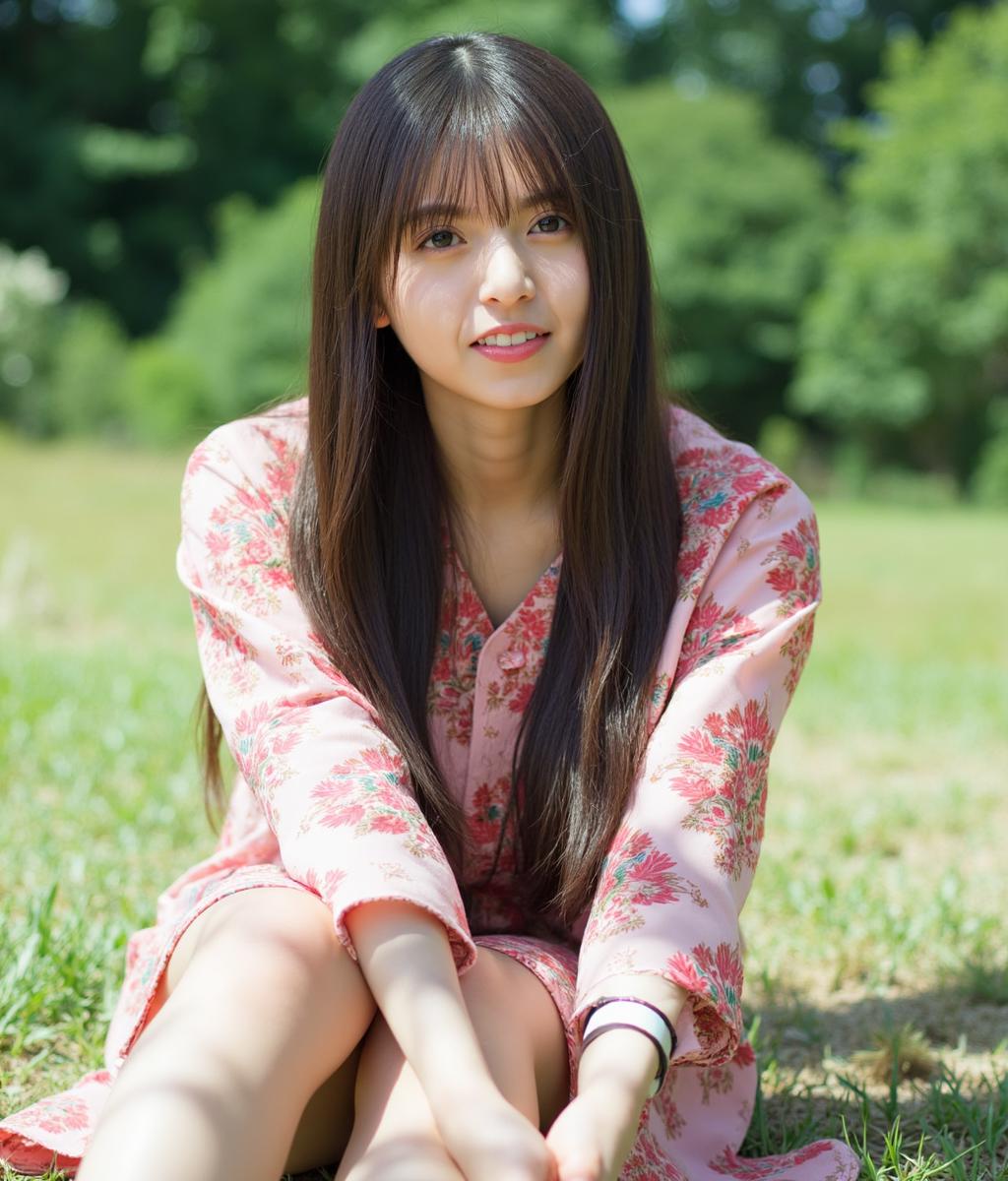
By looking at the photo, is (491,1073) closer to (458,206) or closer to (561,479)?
(561,479)

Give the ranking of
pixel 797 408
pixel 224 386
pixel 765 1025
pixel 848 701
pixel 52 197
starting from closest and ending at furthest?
pixel 765 1025, pixel 848 701, pixel 224 386, pixel 797 408, pixel 52 197

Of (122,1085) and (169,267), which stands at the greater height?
(122,1085)

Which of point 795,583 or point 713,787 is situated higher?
point 795,583

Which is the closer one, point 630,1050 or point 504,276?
point 630,1050

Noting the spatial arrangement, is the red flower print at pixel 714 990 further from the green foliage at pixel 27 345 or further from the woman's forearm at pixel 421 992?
the green foliage at pixel 27 345

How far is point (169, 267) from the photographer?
30.2 m

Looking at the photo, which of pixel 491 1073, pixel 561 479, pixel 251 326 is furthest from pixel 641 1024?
pixel 251 326

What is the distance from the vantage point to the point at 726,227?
83.4 feet

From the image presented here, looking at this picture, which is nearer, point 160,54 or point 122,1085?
point 122,1085

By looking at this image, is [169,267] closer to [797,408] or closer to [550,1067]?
[797,408]

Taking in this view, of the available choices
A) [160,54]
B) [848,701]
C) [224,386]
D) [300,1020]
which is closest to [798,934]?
[300,1020]

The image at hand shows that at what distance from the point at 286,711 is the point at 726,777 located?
56 centimetres

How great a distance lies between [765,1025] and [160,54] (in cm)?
3054

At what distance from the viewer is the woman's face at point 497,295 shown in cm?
196
